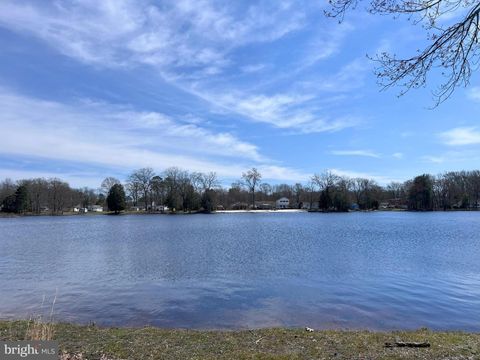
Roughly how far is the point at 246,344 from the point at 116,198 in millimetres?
130336

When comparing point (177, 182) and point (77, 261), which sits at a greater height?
point (177, 182)

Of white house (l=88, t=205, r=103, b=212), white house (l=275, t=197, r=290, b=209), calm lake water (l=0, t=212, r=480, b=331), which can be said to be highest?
white house (l=275, t=197, r=290, b=209)


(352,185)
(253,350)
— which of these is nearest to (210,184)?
(352,185)

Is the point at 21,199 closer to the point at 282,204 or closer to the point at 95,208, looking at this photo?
the point at 95,208

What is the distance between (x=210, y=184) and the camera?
5906 inches

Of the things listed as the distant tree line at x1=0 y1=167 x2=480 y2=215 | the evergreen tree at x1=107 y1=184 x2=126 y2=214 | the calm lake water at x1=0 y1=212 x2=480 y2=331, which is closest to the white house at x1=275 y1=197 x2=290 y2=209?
the distant tree line at x1=0 y1=167 x2=480 y2=215

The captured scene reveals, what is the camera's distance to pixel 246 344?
29.5 feet

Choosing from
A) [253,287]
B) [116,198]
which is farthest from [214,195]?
[253,287]

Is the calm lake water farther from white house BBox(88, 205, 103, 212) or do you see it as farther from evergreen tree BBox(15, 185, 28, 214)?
white house BBox(88, 205, 103, 212)

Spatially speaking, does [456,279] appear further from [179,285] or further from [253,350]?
[253,350]

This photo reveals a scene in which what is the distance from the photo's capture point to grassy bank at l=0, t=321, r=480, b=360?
7.82 m

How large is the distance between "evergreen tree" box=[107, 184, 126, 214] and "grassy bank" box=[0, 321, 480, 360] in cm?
12655

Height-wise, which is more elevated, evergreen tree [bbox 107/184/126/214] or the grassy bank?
evergreen tree [bbox 107/184/126/214]

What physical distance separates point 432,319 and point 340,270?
30.7ft
